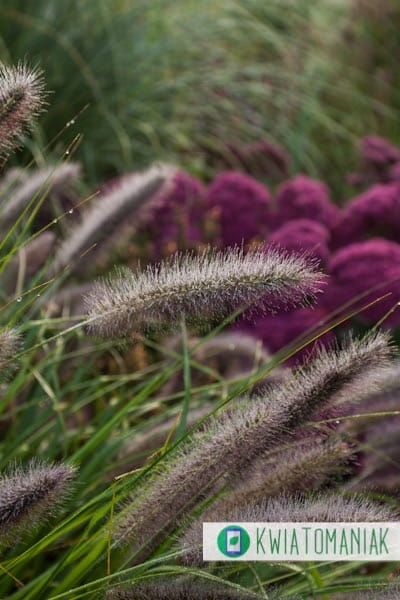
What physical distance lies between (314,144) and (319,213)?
2.02 metres

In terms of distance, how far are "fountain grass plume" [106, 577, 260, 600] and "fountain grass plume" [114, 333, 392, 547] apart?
0.10 meters

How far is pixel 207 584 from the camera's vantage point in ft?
4.56

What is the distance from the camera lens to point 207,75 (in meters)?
4.59

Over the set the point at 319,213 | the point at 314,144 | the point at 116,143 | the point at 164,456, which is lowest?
the point at 164,456

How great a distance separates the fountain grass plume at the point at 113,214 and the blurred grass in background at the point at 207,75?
1.29 metres

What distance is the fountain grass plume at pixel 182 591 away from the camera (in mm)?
1353

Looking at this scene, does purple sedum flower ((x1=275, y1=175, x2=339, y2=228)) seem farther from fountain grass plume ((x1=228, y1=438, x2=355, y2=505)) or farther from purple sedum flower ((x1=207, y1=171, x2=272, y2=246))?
fountain grass plume ((x1=228, y1=438, x2=355, y2=505))

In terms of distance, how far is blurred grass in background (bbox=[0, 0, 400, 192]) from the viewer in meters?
4.21

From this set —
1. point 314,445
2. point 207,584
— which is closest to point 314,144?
point 314,445

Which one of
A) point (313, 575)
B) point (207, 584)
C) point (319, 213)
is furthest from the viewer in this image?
point (319, 213)

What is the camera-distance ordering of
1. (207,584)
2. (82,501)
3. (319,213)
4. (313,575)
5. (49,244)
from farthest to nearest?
(319,213) < (49,244) < (82,501) < (313,575) < (207,584)

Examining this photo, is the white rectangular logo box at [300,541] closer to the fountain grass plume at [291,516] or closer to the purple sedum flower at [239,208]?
the fountain grass plume at [291,516]

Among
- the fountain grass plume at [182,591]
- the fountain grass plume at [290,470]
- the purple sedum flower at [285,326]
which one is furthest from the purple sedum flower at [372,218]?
the fountain grass plume at [182,591]

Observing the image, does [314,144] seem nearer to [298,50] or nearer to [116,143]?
[298,50]
